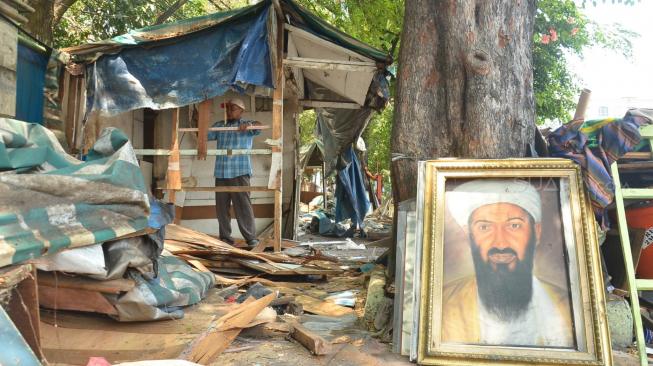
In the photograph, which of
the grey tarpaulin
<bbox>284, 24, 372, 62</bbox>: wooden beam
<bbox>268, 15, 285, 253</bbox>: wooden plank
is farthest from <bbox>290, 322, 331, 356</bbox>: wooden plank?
the grey tarpaulin

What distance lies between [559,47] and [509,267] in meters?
9.28

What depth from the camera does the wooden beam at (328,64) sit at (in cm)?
596

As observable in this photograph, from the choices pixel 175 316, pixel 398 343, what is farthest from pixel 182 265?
pixel 398 343

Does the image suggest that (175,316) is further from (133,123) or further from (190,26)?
(133,123)

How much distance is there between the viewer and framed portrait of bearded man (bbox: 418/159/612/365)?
2629 mm

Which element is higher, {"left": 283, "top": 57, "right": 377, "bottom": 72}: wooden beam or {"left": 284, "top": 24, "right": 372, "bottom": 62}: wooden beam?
{"left": 284, "top": 24, "right": 372, "bottom": 62}: wooden beam

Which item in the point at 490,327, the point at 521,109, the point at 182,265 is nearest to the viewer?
the point at 490,327

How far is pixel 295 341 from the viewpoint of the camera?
3049mm

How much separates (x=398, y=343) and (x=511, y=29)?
244 centimetres

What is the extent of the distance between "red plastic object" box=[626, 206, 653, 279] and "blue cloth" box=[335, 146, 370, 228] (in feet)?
22.6

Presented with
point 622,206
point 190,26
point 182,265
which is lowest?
point 182,265

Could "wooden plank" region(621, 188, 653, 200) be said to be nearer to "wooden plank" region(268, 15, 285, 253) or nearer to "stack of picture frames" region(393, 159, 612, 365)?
"stack of picture frames" region(393, 159, 612, 365)

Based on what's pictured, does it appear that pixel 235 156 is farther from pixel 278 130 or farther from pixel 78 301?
pixel 78 301

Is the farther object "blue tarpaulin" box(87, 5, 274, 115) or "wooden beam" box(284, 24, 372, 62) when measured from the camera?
"wooden beam" box(284, 24, 372, 62)
